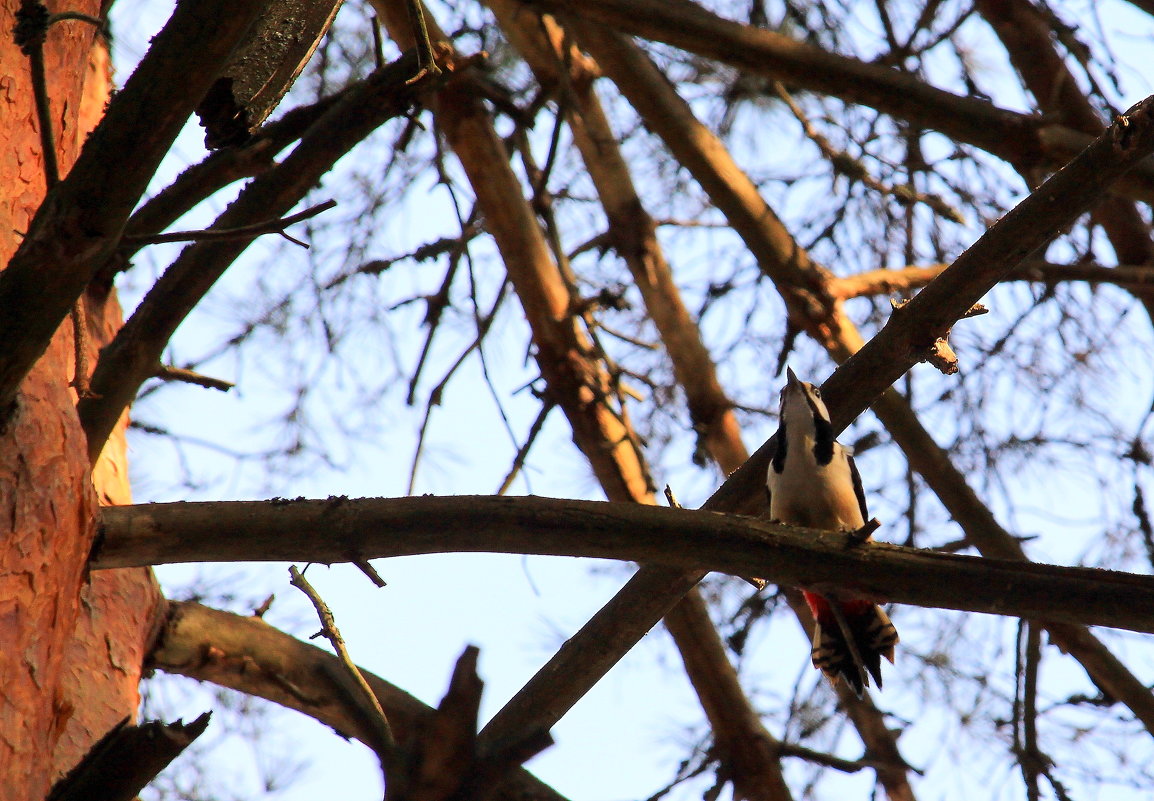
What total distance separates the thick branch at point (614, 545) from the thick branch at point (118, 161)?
477mm

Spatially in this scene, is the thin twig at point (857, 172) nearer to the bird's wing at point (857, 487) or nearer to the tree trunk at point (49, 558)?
the bird's wing at point (857, 487)

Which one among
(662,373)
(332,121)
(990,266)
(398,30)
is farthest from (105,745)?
(662,373)

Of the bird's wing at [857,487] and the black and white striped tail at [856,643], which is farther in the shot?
the bird's wing at [857,487]

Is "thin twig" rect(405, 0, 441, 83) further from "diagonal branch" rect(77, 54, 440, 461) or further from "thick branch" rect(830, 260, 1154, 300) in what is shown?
"thick branch" rect(830, 260, 1154, 300)

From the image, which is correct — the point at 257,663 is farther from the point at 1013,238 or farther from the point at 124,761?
the point at 1013,238

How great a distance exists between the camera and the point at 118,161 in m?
1.65

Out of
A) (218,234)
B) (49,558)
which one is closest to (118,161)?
(218,234)

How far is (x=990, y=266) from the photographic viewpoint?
234cm

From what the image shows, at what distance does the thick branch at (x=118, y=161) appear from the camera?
161cm

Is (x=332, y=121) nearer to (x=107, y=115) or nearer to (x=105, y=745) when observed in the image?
(x=107, y=115)

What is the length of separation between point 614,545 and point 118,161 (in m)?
1.05

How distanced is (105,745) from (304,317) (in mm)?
3806

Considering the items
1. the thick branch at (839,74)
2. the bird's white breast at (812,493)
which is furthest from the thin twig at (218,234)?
the bird's white breast at (812,493)

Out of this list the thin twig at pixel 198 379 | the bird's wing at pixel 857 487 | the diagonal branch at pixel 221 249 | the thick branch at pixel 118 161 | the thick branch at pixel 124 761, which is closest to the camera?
the thick branch at pixel 118 161
